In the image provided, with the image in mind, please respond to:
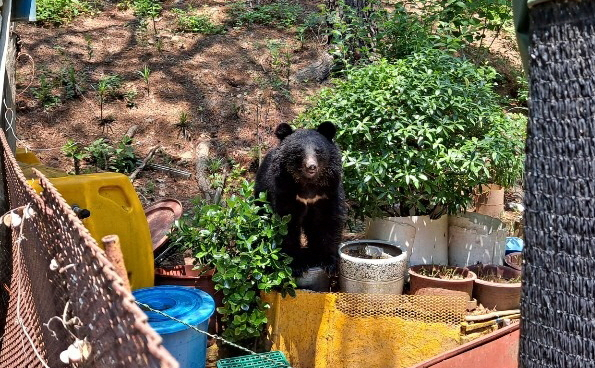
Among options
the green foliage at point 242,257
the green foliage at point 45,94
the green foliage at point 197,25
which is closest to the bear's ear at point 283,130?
the green foliage at point 242,257

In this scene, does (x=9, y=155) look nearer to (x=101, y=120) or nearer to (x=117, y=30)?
(x=101, y=120)

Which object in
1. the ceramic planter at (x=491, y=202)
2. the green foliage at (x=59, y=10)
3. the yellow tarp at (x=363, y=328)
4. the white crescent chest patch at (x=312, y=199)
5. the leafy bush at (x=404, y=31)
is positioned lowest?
the yellow tarp at (x=363, y=328)

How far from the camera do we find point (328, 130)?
16.6 ft

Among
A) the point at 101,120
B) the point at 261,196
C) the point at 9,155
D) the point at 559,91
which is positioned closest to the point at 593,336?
the point at 559,91

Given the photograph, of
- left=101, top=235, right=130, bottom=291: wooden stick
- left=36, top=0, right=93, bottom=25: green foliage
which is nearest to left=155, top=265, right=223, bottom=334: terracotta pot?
left=101, top=235, right=130, bottom=291: wooden stick

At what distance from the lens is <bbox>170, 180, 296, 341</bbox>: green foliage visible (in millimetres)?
4566

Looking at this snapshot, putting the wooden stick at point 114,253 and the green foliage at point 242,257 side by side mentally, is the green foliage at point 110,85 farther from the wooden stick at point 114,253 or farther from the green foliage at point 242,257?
the wooden stick at point 114,253

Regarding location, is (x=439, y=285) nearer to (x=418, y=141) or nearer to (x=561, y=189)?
(x=418, y=141)

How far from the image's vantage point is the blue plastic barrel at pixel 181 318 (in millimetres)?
3990

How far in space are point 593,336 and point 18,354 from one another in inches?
84.3

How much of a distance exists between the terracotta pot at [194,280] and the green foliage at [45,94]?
4980 mm

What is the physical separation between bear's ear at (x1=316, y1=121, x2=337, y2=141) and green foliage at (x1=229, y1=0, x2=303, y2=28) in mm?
7008

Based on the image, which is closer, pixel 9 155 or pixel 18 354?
pixel 18 354

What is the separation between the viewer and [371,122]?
5.10 m
